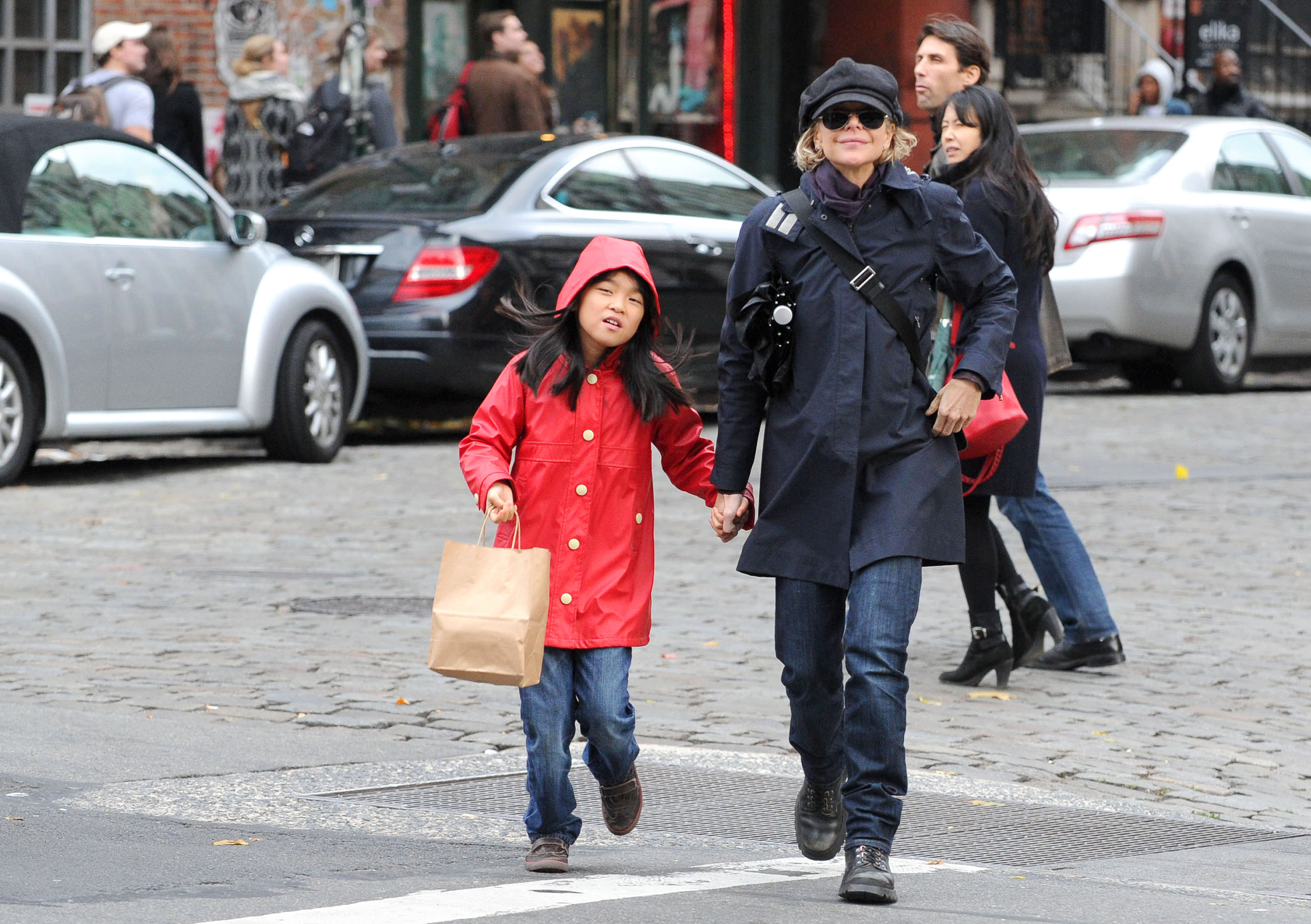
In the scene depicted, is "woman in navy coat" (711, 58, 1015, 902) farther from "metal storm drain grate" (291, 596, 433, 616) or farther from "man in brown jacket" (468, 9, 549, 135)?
"man in brown jacket" (468, 9, 549, 135)

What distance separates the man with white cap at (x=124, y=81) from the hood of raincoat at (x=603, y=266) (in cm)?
863

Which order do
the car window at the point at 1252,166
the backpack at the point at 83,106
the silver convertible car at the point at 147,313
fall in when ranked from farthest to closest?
the car window at the point at 1252,166 < the backpack at the point at 83,106 < the silver convertible car at the point at 147,313

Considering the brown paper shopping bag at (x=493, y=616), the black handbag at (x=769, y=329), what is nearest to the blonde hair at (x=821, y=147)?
the black handbag at (x=769, y=329)

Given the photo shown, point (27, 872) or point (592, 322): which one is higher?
point (592, 322)

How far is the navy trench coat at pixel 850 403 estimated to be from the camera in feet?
15.5

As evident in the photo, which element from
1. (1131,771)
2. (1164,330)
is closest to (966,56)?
(1131,771)

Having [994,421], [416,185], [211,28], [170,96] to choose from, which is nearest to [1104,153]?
[416,185]

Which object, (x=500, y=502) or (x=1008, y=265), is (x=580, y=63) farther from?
(x=500, y=502)

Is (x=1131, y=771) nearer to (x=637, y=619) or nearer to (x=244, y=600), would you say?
(x=637, y=619)

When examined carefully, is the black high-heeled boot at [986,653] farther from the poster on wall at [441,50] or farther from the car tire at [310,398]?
the poster on wall at [441,50]

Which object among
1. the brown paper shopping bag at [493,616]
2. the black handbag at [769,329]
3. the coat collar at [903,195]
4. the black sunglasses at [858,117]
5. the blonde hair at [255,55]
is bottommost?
the brown paper shopping bag at [493,616]

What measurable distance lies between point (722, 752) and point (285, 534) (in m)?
4.03

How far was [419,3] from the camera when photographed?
821 inches

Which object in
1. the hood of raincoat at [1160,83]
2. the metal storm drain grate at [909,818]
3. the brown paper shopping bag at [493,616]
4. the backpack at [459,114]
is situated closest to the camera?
the brown paper shopping bag at [493,616]
